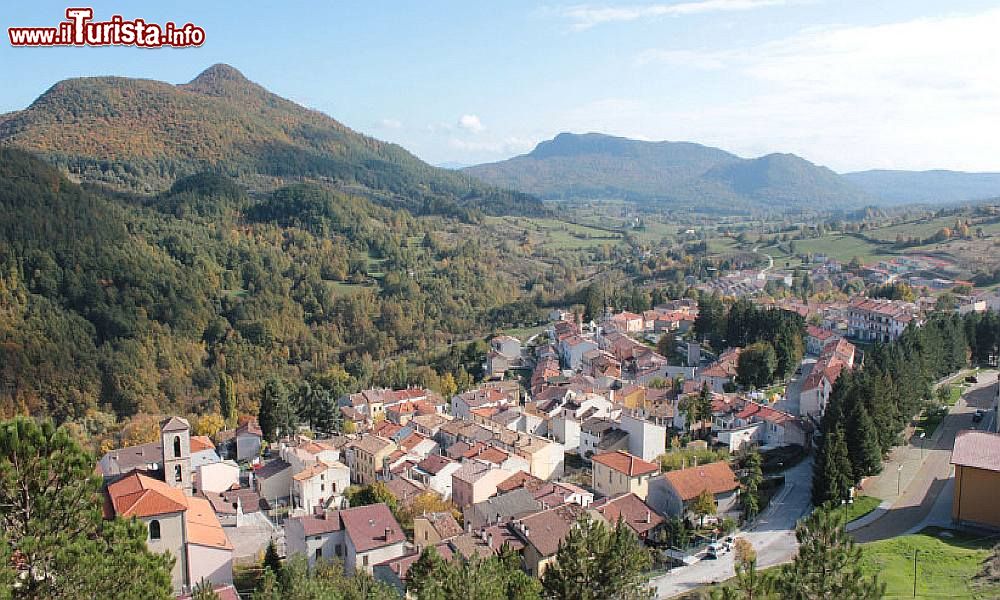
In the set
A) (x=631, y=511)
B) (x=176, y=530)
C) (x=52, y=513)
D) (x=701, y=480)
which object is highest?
(x=52, y=513)

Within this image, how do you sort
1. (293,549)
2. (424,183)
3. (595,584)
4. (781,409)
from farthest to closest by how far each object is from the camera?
(424,183), (781,409), (293,549), (595,584)

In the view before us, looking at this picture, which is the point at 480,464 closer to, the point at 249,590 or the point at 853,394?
the point at 249,590

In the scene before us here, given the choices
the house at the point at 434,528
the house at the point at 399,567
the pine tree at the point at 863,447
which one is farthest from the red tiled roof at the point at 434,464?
the pine tree at the point at 863,447

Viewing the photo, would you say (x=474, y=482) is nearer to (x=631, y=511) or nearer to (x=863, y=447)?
(x=631, y=511)

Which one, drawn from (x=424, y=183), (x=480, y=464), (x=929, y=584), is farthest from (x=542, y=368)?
(x=424, y=183)

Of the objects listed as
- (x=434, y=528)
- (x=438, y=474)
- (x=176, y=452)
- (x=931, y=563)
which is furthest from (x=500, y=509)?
(x=931, y=563)

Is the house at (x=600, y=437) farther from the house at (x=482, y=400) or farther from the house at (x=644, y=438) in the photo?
the house at (x=482, y=400)

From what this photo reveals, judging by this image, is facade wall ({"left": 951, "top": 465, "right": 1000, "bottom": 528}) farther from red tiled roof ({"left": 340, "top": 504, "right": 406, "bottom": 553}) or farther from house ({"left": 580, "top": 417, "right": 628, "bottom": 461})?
red tiled roof ({"left": 340, "top": 504, "right": 406, "bottom": 553})
